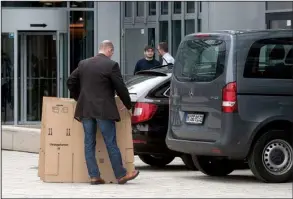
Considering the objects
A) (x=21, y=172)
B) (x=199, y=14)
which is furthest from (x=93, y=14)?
(x=21, y=172)

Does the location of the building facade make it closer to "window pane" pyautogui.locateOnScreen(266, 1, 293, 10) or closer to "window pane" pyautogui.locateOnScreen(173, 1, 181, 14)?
"window pane" pyautogui.locateOnScreen(173, 1, 181, 14)

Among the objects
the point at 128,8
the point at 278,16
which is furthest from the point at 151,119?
the point at 128,8

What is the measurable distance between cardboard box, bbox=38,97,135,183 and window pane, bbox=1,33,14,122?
11800 mm

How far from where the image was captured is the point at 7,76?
2327 cm

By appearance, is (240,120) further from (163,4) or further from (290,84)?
(163,4)

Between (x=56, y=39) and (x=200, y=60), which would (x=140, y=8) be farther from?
(x=200, y=60)

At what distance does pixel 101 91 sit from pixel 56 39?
12.3 meters

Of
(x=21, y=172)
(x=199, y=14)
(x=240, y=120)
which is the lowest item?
(x=21, y=172)

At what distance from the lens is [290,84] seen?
11.0 m

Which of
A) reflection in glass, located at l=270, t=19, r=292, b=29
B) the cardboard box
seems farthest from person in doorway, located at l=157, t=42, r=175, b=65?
the cardboard box

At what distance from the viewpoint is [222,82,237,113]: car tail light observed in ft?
35.6

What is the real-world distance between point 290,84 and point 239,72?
67 centimetres

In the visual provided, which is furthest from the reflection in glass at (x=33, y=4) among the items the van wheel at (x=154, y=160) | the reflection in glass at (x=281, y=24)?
the van wheel at (x=154, y=160)

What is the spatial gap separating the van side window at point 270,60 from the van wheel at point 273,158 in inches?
28.1
